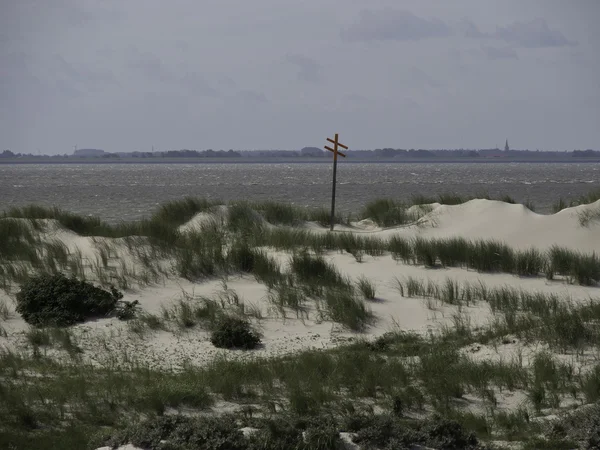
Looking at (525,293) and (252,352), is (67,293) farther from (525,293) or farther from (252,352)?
(525,293)

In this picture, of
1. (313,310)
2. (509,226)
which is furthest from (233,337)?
(509,226)

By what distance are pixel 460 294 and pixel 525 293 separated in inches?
39.1

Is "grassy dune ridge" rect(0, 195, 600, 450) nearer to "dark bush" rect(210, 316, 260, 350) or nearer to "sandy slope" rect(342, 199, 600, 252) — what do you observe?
"dark bush" rect(210, 316, 260, 350)

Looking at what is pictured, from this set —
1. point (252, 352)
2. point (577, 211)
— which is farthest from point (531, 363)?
point (577, 211)

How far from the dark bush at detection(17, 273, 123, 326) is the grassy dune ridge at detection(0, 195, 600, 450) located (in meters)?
0.29

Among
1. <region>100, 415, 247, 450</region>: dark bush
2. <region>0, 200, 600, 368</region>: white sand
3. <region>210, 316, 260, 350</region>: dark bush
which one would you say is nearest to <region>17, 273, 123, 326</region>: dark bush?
<region>0, 200, 600, 368</region>: white sand

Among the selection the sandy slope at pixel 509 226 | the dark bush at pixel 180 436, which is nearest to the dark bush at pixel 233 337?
the dark bush at pixel 180 436

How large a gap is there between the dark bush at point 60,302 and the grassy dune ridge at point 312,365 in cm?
29

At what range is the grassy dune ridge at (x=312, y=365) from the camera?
243 inches

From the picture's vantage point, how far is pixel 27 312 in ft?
34.3

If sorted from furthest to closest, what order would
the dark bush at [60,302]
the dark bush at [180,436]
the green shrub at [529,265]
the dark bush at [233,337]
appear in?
the green shrub at [529,265], the dark bush at [60,302], the dark bush at [233,337], the dark bush at [180,436]

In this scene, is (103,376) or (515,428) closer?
(515,428)

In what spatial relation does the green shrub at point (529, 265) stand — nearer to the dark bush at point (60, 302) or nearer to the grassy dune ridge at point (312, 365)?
the grassy dune ridge at point (312, 365)

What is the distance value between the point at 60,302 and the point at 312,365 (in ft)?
13.8
